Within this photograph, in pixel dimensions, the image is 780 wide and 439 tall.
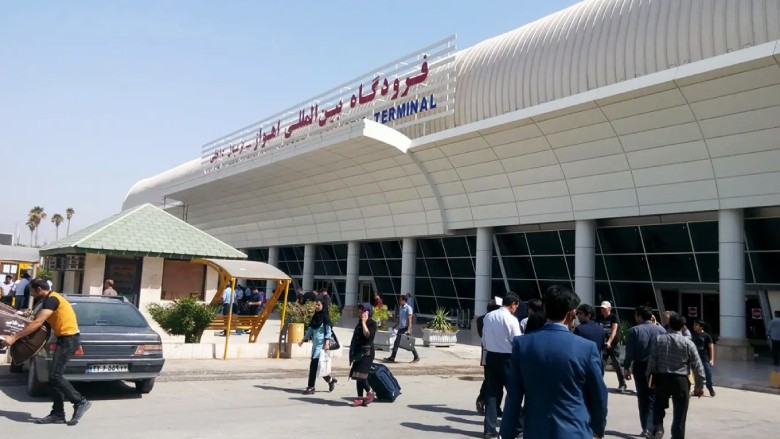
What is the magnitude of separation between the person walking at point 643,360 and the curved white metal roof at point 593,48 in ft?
42.8

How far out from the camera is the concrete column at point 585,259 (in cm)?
2405

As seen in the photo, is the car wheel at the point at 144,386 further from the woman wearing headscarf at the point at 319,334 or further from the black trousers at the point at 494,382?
the black trousers at the point at 494,382

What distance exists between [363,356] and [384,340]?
307 inches

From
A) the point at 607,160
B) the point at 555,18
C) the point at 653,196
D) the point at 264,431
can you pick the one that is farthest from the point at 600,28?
the point at 264,431

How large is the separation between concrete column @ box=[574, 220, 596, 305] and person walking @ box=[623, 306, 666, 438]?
15169 millimetres

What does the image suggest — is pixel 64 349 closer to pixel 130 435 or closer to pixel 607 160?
pixel 130 435

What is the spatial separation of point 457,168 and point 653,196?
812 cm

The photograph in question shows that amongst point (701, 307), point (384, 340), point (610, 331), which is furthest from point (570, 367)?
point (701, 307)

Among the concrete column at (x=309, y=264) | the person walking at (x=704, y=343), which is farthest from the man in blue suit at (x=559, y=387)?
the concrete column at (x=309, y=264)

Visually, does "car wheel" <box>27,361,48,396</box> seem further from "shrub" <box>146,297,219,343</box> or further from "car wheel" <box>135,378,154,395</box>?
"shrub" <box>146,297,219,343</box>

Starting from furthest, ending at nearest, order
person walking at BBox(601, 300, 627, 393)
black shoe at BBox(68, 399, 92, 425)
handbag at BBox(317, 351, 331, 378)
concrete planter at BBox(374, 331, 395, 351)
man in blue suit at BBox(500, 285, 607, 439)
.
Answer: concrete planter at BBox(374, 331, 395, 351), person walking at BBox(601, 300, 627, 393), handbag at BBox(317, 351, 331, 378), black shoe at BBox(68, 399, 92, 425), man in blue suit at BBox(500, 285, 607, 439)

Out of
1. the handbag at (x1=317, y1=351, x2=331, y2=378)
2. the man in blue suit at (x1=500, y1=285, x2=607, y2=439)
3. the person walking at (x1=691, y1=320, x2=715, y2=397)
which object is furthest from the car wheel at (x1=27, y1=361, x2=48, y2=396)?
the person walking at (x1=691, y1=320, x2=715, y2=397)

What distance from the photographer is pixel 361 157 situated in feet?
94.9

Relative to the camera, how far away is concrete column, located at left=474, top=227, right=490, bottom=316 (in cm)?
2836
